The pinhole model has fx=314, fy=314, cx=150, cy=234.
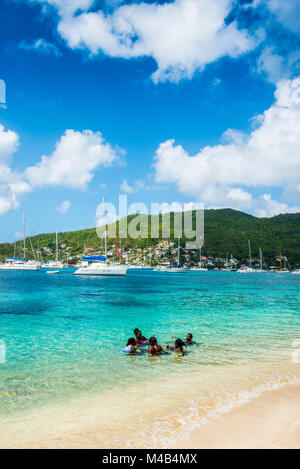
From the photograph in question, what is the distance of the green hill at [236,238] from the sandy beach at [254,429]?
142729 mm

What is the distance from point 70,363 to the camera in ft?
37.3

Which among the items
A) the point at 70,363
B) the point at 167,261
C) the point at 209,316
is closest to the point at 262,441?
the point at 70,363

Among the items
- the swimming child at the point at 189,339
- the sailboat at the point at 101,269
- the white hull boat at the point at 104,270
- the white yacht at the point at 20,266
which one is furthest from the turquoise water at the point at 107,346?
the white yacht at the point at 20,266

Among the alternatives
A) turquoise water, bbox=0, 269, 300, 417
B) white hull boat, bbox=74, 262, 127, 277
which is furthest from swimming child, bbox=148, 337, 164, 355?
white hull boat, bbox=74, 262, 127, 277

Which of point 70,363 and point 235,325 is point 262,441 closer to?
point 70,363

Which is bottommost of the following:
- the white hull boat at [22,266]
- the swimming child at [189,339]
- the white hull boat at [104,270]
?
the white hull boat at [22,266]

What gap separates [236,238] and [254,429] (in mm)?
157818

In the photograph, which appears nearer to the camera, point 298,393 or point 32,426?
point 32,426

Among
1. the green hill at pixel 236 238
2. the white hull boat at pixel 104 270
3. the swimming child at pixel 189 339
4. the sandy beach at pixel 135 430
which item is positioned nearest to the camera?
the sandy beach at pixel 135 430

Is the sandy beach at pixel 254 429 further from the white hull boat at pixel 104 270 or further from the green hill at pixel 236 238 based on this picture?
the green hill at pixel 236 238

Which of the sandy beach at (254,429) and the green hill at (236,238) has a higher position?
the green hill at (236,238)

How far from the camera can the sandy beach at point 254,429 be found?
222 inches

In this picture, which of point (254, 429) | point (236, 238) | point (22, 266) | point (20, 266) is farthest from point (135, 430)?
point (236, 238)
